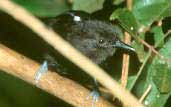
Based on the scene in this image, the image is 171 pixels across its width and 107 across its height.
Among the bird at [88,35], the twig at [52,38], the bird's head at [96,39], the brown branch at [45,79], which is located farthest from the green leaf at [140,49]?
the twig at [52,38]

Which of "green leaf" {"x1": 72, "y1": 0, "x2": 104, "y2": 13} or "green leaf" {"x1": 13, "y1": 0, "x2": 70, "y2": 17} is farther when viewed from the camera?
"green leaf" {"x1": 13, "y1": 0, "x2": 70, "y2": 17}

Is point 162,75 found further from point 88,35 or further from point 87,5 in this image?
point 88,35

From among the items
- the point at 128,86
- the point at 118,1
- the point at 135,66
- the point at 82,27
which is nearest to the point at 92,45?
the point at 82,27

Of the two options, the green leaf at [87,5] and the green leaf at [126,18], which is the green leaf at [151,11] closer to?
the green leaf at [126,18]

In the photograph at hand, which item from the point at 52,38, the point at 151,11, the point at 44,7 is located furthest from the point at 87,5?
the point at 52,38

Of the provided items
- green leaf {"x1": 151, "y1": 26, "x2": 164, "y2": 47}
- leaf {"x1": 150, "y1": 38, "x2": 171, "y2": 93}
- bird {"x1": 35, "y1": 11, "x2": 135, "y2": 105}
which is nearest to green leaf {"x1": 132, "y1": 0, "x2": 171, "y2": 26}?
green leaf {"x1": 151, "y1": 26, "x2": 164, "y2": 47}

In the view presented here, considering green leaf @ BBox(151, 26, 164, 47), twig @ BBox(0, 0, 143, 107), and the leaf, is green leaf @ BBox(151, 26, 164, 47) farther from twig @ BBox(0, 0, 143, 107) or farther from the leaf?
twig @ BBox(0, 0, 143, 107)

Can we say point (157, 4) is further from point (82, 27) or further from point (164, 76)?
point (82, 27)
